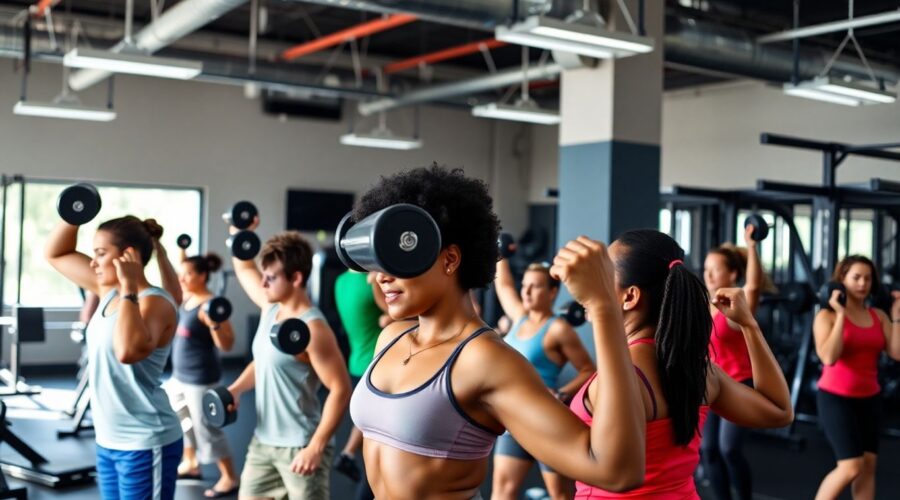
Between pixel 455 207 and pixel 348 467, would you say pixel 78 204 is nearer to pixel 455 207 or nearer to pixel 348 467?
pixel 455 207

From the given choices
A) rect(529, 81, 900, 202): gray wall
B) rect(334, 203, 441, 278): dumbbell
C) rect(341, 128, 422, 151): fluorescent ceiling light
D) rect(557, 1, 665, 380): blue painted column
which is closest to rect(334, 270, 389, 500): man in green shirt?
rect(557, 1, 665, 380): blue painted column

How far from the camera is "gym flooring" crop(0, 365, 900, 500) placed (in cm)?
487

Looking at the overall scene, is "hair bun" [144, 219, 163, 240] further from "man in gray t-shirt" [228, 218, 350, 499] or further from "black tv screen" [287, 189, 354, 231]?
"black tv screen" [287, 189, 354, 231]

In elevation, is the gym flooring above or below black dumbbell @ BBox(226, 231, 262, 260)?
below

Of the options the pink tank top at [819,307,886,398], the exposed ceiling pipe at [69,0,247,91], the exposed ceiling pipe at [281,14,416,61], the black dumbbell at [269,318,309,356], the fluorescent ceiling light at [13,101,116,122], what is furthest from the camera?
the fluorescent ceiling light at [13,101,116,122]

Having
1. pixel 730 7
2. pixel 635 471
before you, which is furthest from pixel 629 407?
pixel 730 7

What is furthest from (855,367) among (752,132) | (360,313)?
(752,132)

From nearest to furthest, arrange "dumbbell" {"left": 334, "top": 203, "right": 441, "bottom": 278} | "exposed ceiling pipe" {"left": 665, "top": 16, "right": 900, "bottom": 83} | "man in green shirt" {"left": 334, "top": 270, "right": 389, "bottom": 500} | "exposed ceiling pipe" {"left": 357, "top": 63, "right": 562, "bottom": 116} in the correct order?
"dumbbell" {"left": 334, "top": 203, "right": 441, "bottom": 278} < "man in green shirt" {"left": 334, "top": 270, "right": 389, "bottom": 500} < "exposed ceiling pipe" {"left": 665, "top": 16, "right": 900, "bottom": 83} < "exposed ceiling pipe" {"left": 357, "top": 63, "right": 562, "bottom": 116}

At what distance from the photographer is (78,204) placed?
271cm

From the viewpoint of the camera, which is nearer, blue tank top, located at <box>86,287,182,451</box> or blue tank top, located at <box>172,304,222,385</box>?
blue tank top, located at <box>86,287,182,451</box>

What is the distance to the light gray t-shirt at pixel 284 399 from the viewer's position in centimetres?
285

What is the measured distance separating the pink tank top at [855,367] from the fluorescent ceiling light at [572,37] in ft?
6.05

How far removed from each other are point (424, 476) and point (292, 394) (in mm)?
1514

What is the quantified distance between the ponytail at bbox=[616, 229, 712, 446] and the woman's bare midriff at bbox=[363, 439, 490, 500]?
400 mm
